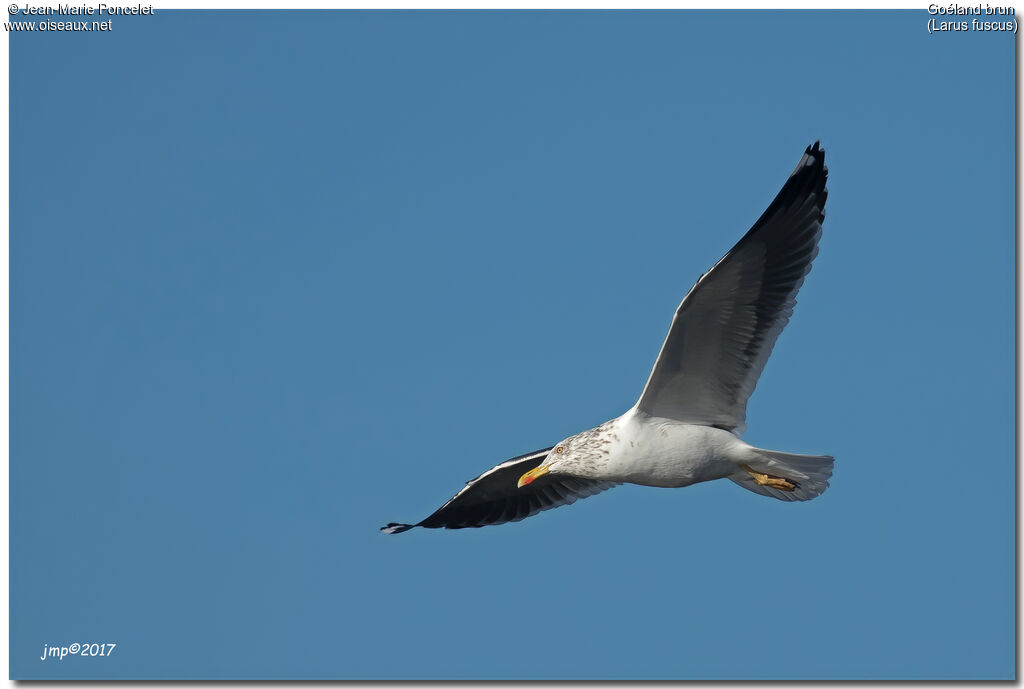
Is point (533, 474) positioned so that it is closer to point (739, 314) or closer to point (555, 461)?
point (555, 461)

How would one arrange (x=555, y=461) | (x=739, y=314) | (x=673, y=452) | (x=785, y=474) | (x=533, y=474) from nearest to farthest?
(x=739, y=314) < (x=673, y=452) < (x=785, y=474) < (x=555, y=461) < (x=533, y=474)

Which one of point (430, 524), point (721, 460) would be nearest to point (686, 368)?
point (721, 460)

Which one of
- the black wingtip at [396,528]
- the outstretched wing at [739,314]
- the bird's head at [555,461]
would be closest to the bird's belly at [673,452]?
the outstretched wing at [739,314]

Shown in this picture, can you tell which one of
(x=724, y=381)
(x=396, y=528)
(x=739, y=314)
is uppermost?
(x=739, y=314)

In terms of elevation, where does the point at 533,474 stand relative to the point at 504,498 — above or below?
above

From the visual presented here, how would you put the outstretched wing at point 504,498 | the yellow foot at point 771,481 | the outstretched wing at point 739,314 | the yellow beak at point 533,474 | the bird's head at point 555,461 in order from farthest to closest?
the outstretched wing at point 504,498 → the yellow beak at point 533,474 → the bird's head at point 555,461 → the yellow foot at point 771,481 → the outstretched wing at point 739,314

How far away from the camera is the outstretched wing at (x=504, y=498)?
12.8m

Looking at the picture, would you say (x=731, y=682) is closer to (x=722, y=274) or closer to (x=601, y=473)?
(x=601, y=473)

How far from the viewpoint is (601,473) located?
10.9 meters

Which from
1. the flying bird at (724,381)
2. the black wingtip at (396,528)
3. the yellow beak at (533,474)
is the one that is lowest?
the black wingtip at (396,528)

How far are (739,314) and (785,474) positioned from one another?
149cm

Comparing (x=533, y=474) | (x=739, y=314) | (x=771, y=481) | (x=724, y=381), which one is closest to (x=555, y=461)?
(x=533, y=474)

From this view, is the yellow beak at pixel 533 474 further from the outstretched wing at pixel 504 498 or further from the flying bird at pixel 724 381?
the outstretched wing at pixel 504 498

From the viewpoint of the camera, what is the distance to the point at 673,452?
10477 mm
